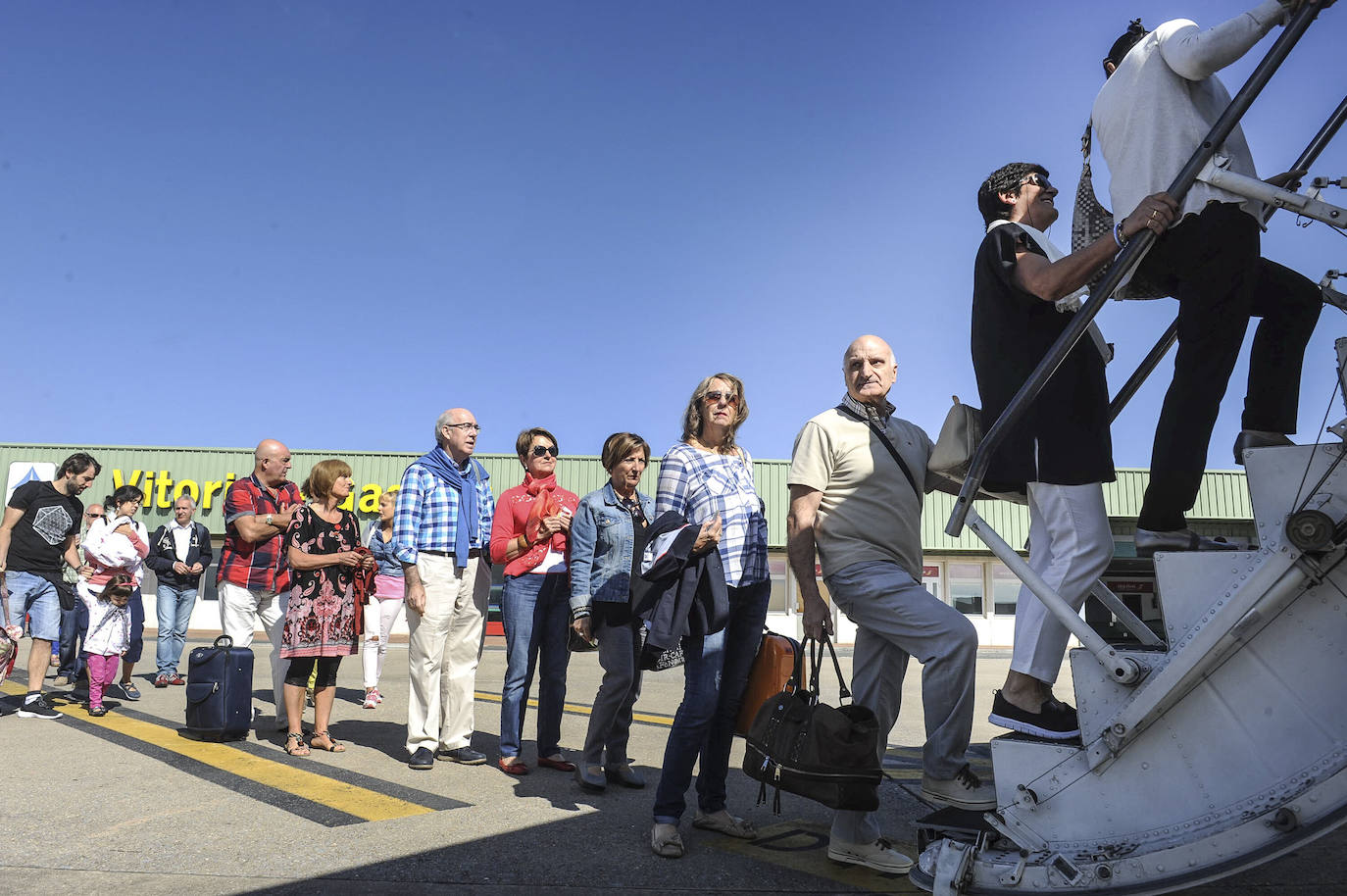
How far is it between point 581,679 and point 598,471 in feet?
46.0

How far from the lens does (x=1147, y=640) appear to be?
2918 millimetres

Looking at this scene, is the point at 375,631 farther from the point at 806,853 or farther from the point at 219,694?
the point at 806,853

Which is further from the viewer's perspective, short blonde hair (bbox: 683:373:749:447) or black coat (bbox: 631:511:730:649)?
short blonde hair (bbox: 683:373:749:447)

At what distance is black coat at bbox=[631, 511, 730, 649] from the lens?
146 inches

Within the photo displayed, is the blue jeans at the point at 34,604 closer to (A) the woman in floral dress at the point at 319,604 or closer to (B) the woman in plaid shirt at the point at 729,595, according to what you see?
(A) the woman in floral dress at the point at 319,604

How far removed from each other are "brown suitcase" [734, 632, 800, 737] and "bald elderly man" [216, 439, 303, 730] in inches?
159

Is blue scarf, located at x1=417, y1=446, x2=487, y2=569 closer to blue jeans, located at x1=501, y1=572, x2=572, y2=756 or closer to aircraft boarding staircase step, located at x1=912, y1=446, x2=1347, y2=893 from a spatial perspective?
blue jeans, located at x1=501, y1=572, x2=572, y2=756

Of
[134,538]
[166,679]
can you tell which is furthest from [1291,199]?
[166,679]

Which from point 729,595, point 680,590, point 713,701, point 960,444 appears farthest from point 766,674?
point 960,444

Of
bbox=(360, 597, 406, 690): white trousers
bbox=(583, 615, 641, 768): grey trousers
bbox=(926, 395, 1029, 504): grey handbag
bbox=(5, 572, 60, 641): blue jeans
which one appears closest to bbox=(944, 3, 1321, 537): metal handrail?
bbox=(926, 395, 1029, 504): grey handbag

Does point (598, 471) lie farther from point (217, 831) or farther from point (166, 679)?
point (217, 831)

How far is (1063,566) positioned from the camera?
2.86m

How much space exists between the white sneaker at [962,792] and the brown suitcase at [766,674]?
738 mm

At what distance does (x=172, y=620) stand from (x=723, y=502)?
774 centimetres
